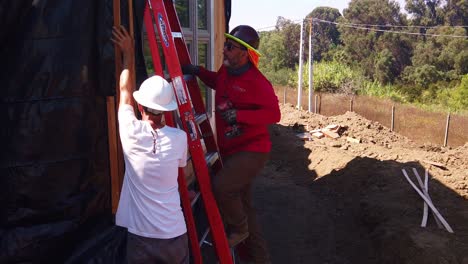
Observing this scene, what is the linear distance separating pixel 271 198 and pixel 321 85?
26.0 metres

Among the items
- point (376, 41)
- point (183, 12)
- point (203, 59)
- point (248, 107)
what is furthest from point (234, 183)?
point (376, 41)

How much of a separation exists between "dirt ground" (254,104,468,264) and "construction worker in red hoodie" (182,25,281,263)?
1.85m

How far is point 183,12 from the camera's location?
5.05 meters

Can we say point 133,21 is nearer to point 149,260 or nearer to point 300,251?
point 149,260

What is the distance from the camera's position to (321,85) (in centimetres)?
3266

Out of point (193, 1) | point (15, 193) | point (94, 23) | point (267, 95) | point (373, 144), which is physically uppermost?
point (193, 1)

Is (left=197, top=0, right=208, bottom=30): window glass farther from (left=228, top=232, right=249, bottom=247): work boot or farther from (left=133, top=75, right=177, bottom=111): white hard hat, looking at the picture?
(left=133, top=75, right=177, bottom=111): white hard hat

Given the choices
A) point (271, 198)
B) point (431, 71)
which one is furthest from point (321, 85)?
point (271, 198)

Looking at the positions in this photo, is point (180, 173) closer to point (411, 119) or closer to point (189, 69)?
point (189, 69)

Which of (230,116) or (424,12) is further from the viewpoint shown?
(424,12)

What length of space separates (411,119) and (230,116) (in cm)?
1592

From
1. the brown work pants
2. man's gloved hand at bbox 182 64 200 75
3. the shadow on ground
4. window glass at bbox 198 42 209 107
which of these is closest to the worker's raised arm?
man's gloved hand at bbox 182 64 200 75

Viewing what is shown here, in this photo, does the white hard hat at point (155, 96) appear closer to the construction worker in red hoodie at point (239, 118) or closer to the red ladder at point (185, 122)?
the red ladder at point (185, 122)

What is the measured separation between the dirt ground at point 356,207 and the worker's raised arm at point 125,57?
9.95 ft
